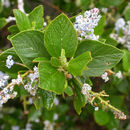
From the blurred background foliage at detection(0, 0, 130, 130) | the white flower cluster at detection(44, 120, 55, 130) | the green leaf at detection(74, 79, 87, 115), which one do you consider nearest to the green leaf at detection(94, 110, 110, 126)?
the blurred background foliage at detection(0, 0, 130, 130)

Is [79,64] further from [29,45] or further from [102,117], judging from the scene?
[102,117]

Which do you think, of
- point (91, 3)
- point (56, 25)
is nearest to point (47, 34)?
point (56, 25)

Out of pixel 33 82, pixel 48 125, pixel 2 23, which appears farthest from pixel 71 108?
pixel 33 82

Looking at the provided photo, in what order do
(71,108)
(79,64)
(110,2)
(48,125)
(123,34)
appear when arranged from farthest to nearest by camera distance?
(71,108), (48,125), (110,2), (123,34), (79,64)

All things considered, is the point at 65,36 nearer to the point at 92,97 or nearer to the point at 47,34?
the point at 47,34

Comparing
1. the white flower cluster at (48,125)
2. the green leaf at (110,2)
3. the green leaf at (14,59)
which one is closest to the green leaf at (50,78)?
the green leaf at (14,59)

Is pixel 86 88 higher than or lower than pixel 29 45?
lower
